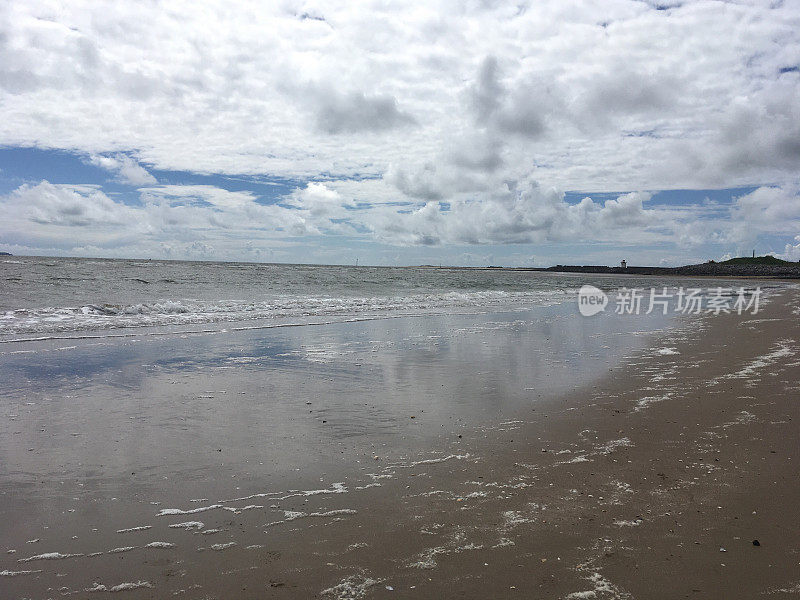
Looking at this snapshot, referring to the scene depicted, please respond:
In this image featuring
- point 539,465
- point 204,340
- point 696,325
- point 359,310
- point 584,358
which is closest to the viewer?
point 539,465

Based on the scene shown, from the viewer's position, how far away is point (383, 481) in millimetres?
4715

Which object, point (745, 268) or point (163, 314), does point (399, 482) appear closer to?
point (163, 314)

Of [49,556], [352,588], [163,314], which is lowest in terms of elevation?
[163,314]

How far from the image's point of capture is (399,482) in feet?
15.4

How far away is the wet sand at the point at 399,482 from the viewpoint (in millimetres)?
3262

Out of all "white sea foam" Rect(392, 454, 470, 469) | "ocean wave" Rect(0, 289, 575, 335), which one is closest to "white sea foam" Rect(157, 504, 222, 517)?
"white sea foam" Rect(392, 454, 470, 469)

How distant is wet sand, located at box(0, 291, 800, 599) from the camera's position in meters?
3.26

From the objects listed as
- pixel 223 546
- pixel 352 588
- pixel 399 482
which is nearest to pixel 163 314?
pixel 399 482

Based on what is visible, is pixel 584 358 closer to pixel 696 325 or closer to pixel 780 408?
pixel 780 408

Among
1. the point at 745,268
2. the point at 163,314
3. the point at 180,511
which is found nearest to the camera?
the point at 180,511

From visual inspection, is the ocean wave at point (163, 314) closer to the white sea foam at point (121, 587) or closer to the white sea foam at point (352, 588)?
the white sea foam at point (121, 587)

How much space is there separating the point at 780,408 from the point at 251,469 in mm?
6943

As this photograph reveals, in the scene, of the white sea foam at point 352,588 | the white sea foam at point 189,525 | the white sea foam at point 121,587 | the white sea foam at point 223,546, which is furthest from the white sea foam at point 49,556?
the white sea foam at point 352,588

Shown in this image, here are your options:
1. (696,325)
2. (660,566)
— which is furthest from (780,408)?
(696,325)
